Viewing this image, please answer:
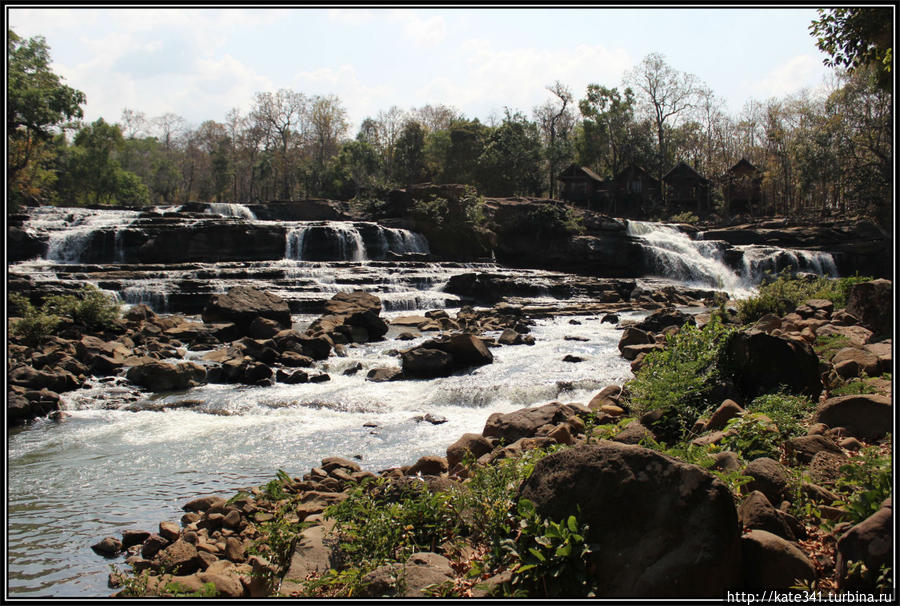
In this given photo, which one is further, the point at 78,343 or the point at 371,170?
the point at 371,170

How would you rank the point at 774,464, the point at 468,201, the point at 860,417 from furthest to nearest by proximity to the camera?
the point at 468,201 < the point at 860,417 < the point at 774,464

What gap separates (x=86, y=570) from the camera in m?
4.95

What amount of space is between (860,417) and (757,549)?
2473 mm

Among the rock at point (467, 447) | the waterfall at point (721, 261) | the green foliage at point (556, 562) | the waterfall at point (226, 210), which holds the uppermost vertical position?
the waterfall at point (226, 210)

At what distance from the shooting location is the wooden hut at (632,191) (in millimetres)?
49312

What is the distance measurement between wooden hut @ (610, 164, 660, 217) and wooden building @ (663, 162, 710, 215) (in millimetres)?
1563

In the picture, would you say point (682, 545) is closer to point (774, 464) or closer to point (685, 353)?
point (774, 464)

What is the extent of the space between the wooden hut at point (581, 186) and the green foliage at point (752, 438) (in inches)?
1790

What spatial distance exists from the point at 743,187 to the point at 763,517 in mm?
50568

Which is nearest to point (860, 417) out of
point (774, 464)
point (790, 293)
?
point (774, 464)

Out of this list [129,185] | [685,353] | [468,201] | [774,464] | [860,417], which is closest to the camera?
[774,464]

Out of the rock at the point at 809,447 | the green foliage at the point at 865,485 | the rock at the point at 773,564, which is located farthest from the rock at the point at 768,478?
the rock at the point at 773,564

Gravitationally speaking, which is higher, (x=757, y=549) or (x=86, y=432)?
(x=757, y=549)

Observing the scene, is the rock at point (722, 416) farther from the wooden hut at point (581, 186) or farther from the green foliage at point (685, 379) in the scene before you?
the wooden hut at point (581, 186)
